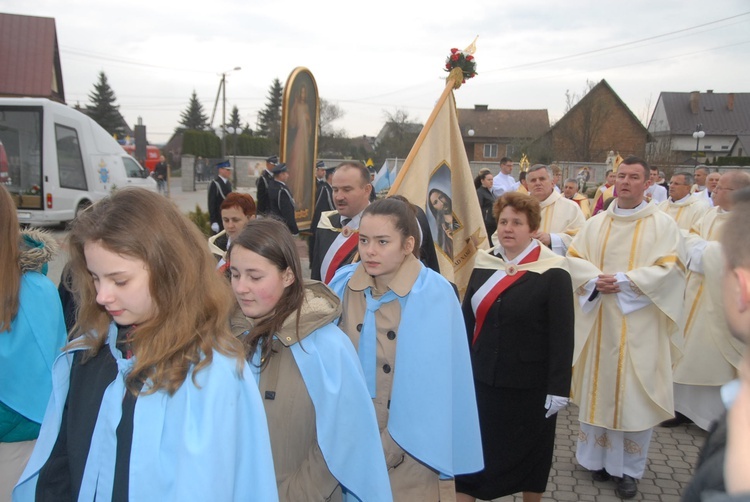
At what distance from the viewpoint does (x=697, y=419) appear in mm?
5438

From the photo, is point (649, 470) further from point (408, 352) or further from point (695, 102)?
point (695, 102)

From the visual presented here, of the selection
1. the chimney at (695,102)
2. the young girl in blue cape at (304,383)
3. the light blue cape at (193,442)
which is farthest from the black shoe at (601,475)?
the chimney at (695,102)

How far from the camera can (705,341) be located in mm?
5473

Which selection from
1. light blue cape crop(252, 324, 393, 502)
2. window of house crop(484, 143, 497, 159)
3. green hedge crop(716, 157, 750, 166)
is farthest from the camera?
window of house crop(484, 143, 497, 159)

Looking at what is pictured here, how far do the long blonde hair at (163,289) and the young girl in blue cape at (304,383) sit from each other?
379 millimetres

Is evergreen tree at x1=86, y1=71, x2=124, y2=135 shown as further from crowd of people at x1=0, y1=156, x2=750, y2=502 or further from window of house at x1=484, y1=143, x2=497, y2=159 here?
crowd of people at x1=0, y1=156, x2=750, y2=502

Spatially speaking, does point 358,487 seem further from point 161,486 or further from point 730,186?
point 730,186

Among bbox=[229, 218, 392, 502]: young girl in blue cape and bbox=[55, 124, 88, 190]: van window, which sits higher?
bbox=[55, 124, 88, 190]: van window

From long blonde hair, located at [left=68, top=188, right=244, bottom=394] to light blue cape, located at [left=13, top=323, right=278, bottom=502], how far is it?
48 mm

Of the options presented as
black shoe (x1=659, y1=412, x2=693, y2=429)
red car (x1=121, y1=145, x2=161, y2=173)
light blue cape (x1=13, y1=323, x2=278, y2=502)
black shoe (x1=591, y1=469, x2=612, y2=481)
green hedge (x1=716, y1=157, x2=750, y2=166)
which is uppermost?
green hedge (x1=716, y1=157, x2=750, y2=166)

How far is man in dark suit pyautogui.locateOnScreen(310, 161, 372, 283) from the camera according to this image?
4113 millimetres

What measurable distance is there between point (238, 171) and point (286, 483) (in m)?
38.8

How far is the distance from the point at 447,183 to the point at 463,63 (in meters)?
1.05

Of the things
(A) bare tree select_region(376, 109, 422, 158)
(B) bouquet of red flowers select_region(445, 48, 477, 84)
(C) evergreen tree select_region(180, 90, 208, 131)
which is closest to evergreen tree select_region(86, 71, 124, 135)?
(C) evergreen tree select_region(180, 90, 208, 131)
